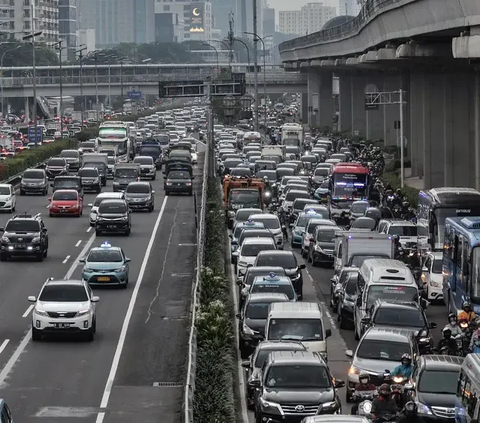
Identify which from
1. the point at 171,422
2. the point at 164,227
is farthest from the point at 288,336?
the point at 164,227

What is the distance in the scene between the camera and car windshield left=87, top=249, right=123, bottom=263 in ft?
146

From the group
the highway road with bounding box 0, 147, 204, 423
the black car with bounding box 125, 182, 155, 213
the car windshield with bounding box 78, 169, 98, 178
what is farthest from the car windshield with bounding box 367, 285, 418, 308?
the car windshield with bounding box 78, 169, 98, 178

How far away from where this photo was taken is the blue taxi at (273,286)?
37.0m

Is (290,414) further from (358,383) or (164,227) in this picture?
(164,227)

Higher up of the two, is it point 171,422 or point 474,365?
Answer: point 474,365

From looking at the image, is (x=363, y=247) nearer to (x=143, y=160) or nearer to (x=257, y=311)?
(x=257, y=311)

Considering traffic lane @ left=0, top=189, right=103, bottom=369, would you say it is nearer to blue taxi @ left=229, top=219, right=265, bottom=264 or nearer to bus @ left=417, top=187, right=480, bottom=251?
blue taxi @ left=229, top=219, right=265, bottom=264

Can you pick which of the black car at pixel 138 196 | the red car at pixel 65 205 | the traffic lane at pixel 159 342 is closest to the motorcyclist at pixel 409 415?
the traffic lane at pixel 159 342

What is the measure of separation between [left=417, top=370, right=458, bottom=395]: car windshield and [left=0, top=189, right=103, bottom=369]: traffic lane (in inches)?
419

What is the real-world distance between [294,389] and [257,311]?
8.64 m

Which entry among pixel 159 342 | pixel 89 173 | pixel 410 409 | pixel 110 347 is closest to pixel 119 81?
pixel 89 173

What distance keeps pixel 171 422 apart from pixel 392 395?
4579 mm

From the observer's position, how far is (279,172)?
268 ft

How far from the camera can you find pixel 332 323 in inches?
1551
